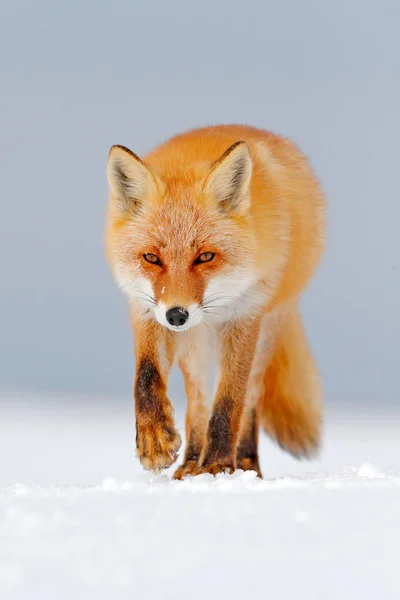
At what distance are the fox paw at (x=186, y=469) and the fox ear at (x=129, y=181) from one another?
5.57 ft

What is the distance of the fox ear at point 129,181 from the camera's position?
5449 mm

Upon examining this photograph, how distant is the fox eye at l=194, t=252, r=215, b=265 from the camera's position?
529cm

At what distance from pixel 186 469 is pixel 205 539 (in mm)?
2650

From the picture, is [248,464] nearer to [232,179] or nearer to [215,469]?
[215,469]

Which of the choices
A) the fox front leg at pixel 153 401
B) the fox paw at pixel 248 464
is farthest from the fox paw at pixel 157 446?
the fox paw at pixel 248 464

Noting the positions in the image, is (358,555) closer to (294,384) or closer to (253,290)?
(253,290)

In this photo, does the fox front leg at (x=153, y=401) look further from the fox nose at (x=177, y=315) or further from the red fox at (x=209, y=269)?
the fox nose at (x=177, y=315)

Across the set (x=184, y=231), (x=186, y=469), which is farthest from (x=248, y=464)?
(x=184, y=231)

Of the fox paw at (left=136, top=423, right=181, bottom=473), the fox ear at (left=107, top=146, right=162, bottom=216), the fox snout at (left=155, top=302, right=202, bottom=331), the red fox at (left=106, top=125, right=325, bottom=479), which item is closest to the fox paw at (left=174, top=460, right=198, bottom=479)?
the red fox at (left=106, top=125, right=325, bottom=479)

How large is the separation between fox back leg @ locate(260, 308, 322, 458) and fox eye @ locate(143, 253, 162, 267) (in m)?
1.64

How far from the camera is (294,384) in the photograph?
692 centimetres

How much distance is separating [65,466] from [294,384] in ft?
9.30

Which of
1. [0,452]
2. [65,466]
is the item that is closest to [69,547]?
[65,466]

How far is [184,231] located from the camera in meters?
5.32
